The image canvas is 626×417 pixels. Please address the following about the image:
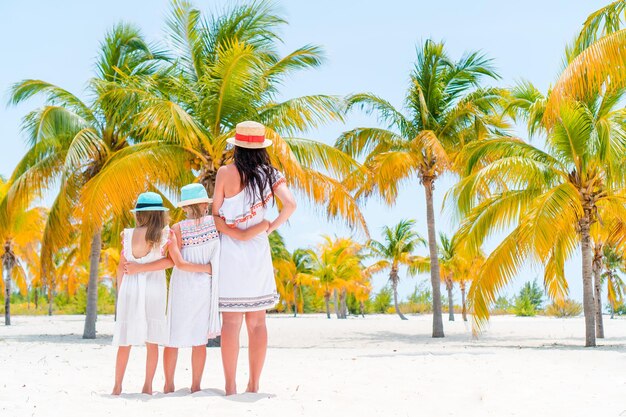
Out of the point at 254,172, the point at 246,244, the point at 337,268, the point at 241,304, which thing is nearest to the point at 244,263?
the point at 246,244

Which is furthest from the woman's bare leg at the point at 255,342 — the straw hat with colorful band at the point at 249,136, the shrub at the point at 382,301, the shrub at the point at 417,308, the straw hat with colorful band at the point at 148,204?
the shrub at the point at 382,301

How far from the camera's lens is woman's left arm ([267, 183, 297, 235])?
5258 mm

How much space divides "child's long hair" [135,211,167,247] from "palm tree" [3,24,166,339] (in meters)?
9.83

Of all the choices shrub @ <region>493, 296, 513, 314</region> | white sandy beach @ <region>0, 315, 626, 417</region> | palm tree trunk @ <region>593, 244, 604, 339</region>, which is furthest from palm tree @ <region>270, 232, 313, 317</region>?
white sandy beach @ <region>0, 315, 626, 417</region>

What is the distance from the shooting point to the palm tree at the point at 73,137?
15.4m

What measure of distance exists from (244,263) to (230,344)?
0.68 metres

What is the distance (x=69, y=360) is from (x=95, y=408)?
5247mm

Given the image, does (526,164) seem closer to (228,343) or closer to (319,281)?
(228,343)

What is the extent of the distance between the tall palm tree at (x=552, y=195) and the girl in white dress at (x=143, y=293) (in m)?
7.69

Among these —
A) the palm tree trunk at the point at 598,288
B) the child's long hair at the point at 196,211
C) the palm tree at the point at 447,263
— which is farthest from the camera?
the palm tree at the point at 447,263

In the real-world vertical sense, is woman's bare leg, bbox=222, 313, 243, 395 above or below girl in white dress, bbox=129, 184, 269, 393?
below

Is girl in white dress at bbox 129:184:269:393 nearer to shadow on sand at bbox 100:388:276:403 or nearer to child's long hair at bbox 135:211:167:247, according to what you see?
child's long hair at bbox 135:211:167:247

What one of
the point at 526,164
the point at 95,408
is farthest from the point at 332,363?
the point at 526,164

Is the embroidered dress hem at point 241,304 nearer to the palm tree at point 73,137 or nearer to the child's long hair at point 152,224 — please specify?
the child's long hair at point 152,224
